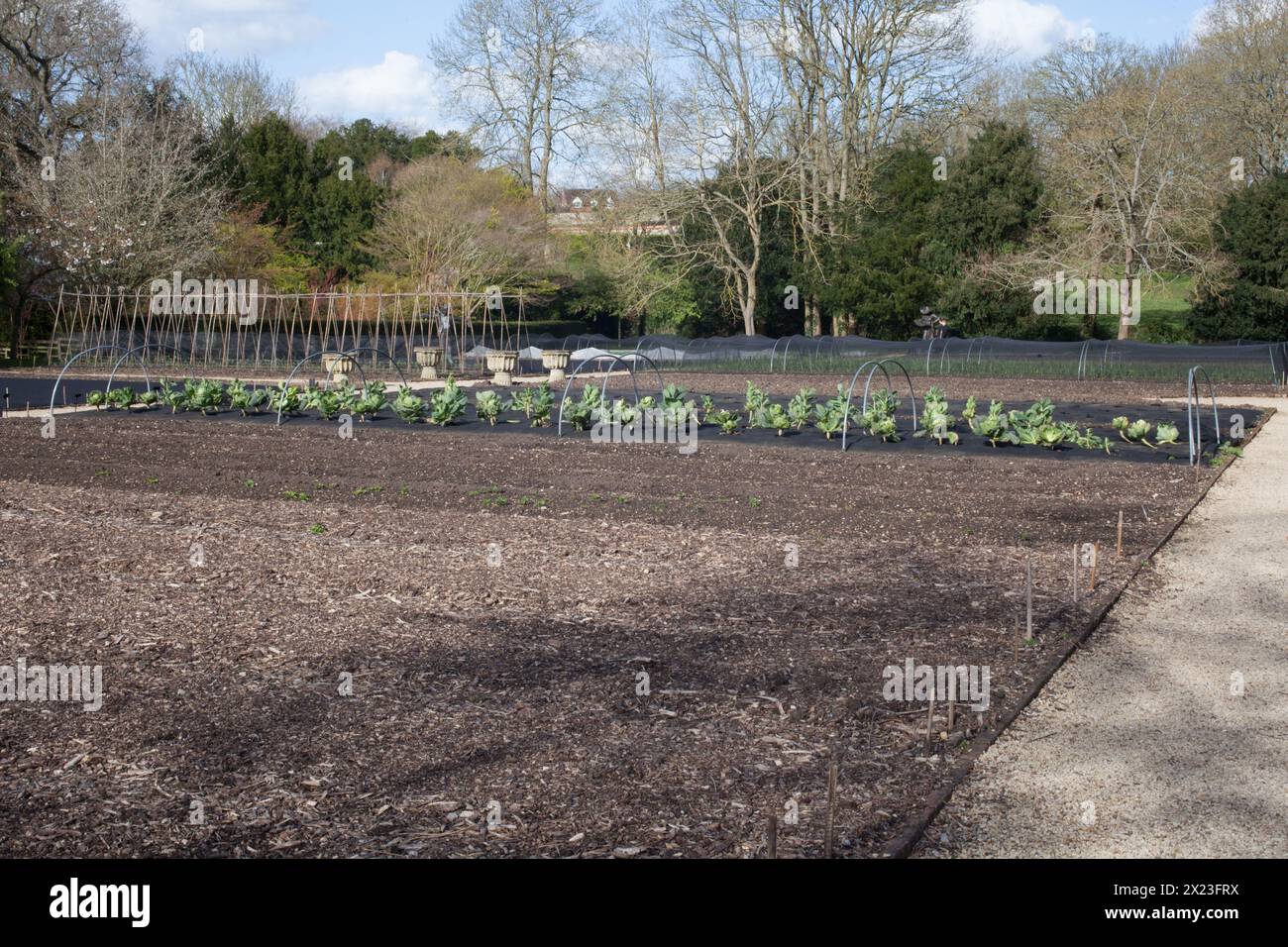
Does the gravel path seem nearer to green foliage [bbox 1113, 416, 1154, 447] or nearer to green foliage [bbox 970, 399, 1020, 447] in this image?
green foliage [bbox 970, 399, 1020, 447]

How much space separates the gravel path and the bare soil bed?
0.25 m

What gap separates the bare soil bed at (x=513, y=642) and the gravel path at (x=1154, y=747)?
246mm

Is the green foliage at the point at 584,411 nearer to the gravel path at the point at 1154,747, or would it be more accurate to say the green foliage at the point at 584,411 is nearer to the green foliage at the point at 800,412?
the green foliage at the point at 800,412

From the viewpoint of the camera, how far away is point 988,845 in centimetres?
399

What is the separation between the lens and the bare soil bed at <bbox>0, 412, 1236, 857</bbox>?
4219 mm

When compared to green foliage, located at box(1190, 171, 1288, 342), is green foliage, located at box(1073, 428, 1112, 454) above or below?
below

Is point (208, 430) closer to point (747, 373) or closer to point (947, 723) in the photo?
point (947, 723)

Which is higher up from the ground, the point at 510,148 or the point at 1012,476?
the point at 510,148

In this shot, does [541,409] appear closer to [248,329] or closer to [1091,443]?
[1091,443]

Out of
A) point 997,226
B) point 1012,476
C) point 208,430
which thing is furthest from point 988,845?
point 997,226

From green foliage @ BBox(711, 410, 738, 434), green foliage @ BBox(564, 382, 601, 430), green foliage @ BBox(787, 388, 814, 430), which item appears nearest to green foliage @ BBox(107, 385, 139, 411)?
green foliage @ BBox(564, 382, 601, 430)

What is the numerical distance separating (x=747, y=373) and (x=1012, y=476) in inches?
642

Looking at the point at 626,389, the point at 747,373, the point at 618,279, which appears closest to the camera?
the point at 626,389

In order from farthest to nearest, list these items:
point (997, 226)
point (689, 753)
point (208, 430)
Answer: point (997, 226) < point (208, 430) < point (689, 753)
